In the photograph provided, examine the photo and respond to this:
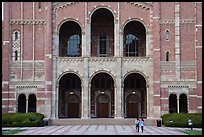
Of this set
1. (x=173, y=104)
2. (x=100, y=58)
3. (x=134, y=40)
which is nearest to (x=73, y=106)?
(x=100, y=58)

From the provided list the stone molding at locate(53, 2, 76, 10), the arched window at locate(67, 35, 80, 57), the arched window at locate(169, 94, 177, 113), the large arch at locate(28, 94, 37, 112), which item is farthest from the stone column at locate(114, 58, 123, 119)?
the large arch at locate(28, 94, 37, 112)

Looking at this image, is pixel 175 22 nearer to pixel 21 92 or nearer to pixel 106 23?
pixel 106 23

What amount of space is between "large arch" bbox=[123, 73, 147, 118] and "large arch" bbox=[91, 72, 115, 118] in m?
1.93

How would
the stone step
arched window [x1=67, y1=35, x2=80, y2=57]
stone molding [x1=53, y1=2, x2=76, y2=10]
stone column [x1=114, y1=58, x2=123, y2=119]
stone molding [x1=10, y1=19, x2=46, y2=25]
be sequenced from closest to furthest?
the stone step < stone column [x1=114, y1=58, x2=123, y2=119] < stone molding [x1=10, y1=19, x2=46, y2=25] < stone molding [x1=53, y1=2, x2=76, y2=10] < arched window [x1=67, y1=35, x2=80, y2=57]

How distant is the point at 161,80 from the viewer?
148ft

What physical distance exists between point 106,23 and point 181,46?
11056 mm

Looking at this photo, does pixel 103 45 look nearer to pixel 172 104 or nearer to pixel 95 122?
pixel 95 122

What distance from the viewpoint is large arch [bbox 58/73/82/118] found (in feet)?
166

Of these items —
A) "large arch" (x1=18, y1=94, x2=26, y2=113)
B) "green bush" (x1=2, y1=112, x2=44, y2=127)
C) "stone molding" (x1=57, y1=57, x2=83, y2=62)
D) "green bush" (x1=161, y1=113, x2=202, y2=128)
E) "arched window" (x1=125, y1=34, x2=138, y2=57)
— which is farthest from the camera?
"arched window" (x1=125, y1=34, x2=138, y2=57)

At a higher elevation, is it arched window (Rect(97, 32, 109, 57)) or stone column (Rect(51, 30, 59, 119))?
arched window (Rect(97, 32, 109, 57))

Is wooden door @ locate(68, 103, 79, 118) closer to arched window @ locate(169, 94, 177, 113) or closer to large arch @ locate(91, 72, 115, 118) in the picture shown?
large arch @ locate(91, 72, 115, 118)

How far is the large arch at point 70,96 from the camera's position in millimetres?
50656

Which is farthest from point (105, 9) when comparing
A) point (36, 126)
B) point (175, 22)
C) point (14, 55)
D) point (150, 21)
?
point (36, 126)

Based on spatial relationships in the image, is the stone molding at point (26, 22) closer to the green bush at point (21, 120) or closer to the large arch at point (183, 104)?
the green bush at point (21, 120)
